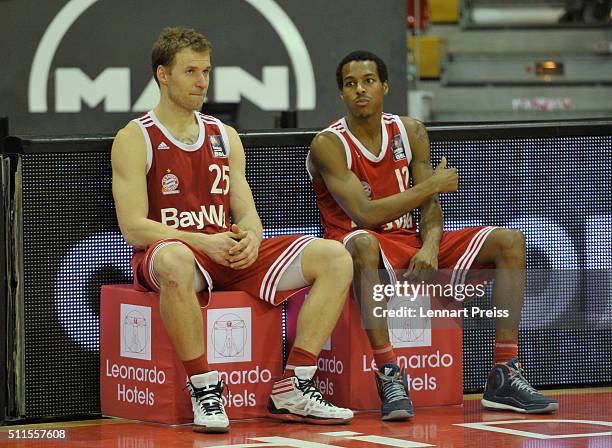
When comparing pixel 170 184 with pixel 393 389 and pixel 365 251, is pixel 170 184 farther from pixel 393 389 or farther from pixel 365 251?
pixel 393 389

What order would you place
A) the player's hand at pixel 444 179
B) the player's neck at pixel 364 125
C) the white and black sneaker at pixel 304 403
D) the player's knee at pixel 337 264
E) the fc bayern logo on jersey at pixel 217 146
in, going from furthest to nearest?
the player's neck at pixel 364 125, the player's hand at pixel 444 179, the fc bayern logo on jersey at pixel 217 146, the player's knee at pixel 337 264, the white and black sneaker at pixel 304 403

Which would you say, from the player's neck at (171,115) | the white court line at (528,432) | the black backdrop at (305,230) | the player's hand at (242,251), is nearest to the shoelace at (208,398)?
the player's hand at (242,251)

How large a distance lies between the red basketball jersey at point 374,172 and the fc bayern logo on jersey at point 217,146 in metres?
0.49

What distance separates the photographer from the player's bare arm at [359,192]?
19.0 feet

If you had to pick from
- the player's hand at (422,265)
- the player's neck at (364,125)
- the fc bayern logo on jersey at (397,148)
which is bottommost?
the player's hand at (422,265)

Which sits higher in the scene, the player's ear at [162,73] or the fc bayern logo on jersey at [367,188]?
the player's ear at [162,73]

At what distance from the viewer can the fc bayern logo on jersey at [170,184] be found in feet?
18.3

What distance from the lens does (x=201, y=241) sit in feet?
17.7

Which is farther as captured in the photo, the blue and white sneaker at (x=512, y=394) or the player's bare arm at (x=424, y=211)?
the player's bare arm at (x=424, y=211)

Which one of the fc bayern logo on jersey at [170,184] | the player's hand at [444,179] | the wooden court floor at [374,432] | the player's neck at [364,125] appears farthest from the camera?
the player's neck at [364,125]

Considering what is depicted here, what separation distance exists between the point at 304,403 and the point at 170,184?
3.53 feet

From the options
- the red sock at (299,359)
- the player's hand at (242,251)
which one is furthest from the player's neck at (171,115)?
the red sock at (299,359)

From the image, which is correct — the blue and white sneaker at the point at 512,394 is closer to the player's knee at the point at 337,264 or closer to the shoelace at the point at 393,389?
the shoelace at the point at 393,389

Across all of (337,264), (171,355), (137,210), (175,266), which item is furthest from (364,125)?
(171,355)
